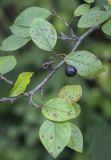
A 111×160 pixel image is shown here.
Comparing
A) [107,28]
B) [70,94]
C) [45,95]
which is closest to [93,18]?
[107,28]

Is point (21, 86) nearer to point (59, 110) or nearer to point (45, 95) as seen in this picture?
point (59, 110)

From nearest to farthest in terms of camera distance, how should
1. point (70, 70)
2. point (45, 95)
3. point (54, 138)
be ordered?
point (54, 138)
point (70, 70)
point (45, 95)

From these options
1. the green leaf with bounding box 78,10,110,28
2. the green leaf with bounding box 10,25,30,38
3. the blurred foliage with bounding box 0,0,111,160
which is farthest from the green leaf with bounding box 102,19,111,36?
the blurred foliage with bounding box 0,0,111,160

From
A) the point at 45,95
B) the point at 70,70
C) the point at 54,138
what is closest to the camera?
the point at 54,138

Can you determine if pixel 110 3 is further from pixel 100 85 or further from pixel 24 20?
pixel 100 85

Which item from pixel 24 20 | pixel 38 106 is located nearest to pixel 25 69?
pixel 24 20

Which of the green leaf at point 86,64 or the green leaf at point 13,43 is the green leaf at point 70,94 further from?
the green leaf at point 13,43

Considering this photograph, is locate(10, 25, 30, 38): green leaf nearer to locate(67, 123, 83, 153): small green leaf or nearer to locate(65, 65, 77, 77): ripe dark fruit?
locate(65, 65, 77, 77): ripe dark fruit
